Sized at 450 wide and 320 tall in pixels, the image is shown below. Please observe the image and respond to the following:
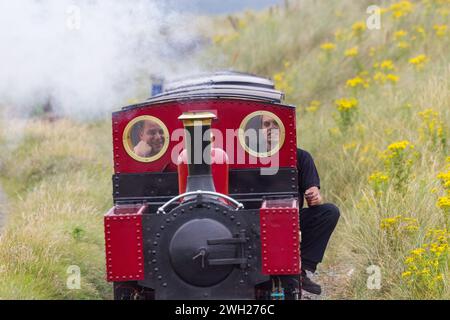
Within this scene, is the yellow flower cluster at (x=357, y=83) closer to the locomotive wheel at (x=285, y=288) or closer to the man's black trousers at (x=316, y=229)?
the man's black trousers at (x=316, y=229)

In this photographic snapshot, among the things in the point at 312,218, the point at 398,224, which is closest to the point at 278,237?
the point at 312,218

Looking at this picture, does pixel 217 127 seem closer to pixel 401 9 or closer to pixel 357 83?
pixel 357 83

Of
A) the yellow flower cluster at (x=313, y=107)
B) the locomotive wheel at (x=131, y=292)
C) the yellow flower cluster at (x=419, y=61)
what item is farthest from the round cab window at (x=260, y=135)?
the yellow flower cluster at (x=419, y=61)

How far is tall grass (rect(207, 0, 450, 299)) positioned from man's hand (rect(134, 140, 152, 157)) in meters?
2.13

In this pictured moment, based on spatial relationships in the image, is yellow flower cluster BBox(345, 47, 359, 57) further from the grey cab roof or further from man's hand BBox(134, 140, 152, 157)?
man's hand BBox(134, 140, 152, 157)

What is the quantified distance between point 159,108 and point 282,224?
53.5 inches

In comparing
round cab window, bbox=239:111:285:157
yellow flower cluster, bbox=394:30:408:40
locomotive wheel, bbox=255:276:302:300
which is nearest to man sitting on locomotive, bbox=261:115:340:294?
round cab window, bbox=239:111:285:157

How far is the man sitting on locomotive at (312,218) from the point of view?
6848 millimetres

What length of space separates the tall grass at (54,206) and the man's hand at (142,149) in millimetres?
1300

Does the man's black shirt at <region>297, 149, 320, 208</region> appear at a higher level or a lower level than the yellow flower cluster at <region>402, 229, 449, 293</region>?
higher

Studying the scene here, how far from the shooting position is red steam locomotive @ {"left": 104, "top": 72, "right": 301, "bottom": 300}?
5555mm

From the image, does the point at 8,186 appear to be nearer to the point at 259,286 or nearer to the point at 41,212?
the point at 41,212
